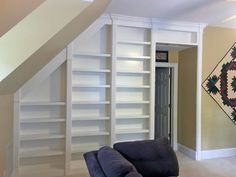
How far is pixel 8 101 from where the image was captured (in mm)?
3359

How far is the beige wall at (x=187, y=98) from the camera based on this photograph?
5000 millimetres

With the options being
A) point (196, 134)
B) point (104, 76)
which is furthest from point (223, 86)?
point (104, 76)

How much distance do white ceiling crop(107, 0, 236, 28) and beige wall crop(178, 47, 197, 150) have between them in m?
0.83

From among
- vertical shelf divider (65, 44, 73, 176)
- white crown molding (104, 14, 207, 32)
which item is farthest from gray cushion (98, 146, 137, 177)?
white crown molding (104, 14, 207, 32)

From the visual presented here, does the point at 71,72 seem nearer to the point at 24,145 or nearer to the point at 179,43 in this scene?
the point at 24,145

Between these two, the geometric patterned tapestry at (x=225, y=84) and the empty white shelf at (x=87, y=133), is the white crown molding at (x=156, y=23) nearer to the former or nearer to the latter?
the geometric patterned tapestry at (x=225, y=84)

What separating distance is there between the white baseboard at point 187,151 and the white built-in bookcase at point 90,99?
3.67 ft

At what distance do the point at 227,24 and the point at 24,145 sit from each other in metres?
4.38

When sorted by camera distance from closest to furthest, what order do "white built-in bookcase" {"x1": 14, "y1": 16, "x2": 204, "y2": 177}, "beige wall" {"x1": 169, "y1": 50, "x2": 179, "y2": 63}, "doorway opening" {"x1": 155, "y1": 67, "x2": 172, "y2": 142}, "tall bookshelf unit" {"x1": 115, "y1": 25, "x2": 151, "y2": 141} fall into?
1. "white built-in bookcase" {"x1": 14, "y1": 16, "x2": 204, "y2": 177}
2. "tall bookshelf unit" {"x1": 115, "y1": 25, "x2": 151, "y2": 141}
3. "beige wall" {"x1": 169, "y1": 50, "x2": 179, "y2": 63}
4. "doorway opening" {"x1": 155, "y1": 67, "x2": 172, "y2": 142}

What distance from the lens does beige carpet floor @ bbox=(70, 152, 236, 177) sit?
4.03m

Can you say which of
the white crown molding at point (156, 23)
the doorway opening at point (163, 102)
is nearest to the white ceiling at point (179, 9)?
the white crown molding at point (156, 23)

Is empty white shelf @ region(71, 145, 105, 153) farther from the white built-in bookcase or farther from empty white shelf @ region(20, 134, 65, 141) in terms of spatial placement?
empty white shelf @ region(20, 134, 65, 141)

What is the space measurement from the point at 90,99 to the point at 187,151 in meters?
2.42

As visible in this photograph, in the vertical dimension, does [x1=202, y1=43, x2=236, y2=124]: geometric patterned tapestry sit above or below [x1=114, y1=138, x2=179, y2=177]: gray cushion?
above
